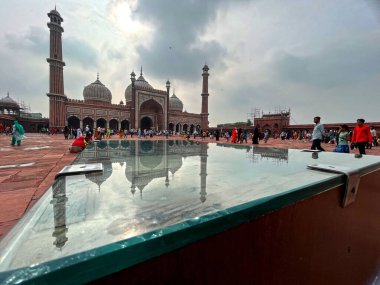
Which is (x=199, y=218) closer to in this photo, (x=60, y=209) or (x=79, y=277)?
(x=79, y=277)

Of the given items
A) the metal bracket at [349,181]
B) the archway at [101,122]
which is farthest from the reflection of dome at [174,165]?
the archway at [101,122]

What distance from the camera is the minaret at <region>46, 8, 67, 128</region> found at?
816 inches

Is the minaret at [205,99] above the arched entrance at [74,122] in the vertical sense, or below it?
above

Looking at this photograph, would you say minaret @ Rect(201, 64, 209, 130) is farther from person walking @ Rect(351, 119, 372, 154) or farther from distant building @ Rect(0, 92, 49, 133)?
person walking @ Rect(351, 119, 372, 154)

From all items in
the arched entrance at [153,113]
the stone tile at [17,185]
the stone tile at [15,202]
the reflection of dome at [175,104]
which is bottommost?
the stone tile at [17,185]

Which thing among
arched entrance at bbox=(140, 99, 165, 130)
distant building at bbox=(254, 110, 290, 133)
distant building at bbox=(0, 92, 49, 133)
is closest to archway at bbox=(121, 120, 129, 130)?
arched entrance at bbox=(140, 99, 165, 130)

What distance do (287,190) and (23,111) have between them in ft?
134

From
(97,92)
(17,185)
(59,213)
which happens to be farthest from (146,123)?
(59,213)

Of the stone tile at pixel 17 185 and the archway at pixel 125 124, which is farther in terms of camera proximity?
the archway at pixel 125 124

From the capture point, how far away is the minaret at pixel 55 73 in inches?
816

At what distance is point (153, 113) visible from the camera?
96.6 ft

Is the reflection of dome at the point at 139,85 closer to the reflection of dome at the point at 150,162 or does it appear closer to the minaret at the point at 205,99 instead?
the minaret at the point at 205,99

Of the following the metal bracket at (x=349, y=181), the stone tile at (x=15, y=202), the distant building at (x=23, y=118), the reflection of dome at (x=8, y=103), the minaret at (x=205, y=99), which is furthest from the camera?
the minaret at (x=205, y=99)

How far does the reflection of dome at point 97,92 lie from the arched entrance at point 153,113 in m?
4.66
